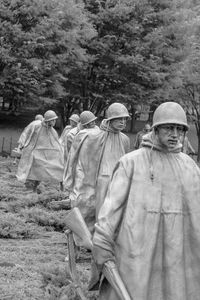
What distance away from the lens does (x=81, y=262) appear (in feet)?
29.4

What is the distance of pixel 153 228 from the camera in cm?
470

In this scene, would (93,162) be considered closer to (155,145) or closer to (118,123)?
(118,123)

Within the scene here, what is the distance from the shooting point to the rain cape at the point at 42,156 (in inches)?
669

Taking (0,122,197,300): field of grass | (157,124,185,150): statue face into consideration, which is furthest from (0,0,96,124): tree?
(157,124,185,150): statue face

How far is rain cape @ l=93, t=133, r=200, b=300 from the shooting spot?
4.64 m

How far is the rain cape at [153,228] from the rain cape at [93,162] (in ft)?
13.1

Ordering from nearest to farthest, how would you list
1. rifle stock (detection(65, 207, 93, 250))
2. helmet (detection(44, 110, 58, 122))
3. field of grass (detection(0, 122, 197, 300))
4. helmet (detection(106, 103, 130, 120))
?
rifle stock (detection(65, 207, 93, 250)) → field of grass (detection(0, 122, 197, 300)) → helmet (detection(106, 103, 130, 120)) → helmet (detection(44, 110, 58, 122))

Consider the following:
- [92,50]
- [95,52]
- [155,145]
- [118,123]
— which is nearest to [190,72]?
[95,52]

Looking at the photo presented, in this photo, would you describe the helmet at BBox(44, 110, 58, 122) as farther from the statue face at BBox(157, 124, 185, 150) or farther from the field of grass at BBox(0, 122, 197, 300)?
the statue face at BBox(157, 124, 185, 150)

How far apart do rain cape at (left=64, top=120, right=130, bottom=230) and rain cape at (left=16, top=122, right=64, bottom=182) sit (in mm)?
7681

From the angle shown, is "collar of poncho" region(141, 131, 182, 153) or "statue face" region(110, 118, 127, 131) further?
"statue face" region(110, 118, 127, 131)

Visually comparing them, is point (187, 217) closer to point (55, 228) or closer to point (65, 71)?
point (55, 228)

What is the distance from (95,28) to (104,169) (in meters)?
21.4

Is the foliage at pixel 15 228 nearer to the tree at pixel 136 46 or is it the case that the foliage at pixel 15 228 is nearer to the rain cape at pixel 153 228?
the rain cape at pixel 153 228
